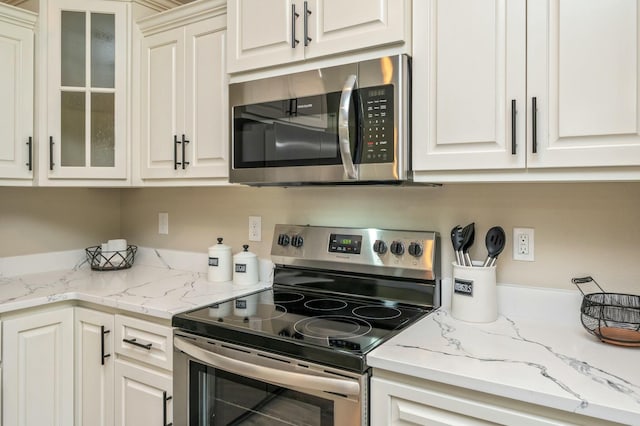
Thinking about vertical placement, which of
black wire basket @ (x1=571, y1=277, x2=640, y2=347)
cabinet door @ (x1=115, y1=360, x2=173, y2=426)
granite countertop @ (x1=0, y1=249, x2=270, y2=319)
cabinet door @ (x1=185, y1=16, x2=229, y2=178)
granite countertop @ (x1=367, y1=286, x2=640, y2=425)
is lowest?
cabinet door @ (x1=115, y1=360, x2=173, y2=426)

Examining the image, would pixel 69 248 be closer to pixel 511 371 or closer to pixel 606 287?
pixel 511 371

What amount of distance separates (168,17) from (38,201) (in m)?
1.22

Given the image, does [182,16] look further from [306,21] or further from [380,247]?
[380,247]

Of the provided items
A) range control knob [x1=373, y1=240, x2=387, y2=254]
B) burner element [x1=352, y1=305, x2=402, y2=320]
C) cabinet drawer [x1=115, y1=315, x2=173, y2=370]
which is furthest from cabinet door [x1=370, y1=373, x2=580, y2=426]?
cabinet drawer [x1=115, y1=315, x2=173, y2=370]

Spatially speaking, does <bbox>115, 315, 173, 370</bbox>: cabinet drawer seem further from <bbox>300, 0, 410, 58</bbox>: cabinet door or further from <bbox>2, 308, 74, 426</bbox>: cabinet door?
<bbox>300, 0, 410, 58</bbox>: cabinet door

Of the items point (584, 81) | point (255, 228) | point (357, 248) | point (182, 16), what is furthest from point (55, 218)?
point (584, 81)

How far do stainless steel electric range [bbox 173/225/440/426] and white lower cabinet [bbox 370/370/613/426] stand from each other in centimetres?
5

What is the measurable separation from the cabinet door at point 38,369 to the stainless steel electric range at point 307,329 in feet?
2.12

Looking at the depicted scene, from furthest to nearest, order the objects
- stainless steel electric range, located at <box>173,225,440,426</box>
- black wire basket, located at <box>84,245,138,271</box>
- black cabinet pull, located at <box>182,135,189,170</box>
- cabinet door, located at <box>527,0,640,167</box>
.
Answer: black wire basket, located at <box>84,245,138,271</box> < black cabinet pull, located at <box>182,135,189,170</box> < stainless steel electric range, located at <box>173,225,440,426</box> < cabinet door, located at <box>527,0,640,167</box>

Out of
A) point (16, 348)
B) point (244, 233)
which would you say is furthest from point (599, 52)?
point (16, 348)

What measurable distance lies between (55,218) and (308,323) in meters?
1.77

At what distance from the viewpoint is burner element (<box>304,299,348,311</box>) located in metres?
1.64

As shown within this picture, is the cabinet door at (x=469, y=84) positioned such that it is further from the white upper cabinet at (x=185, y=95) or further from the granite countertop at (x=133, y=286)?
the granite countertop at (x=133, y=286)

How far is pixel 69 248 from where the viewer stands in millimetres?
2477
